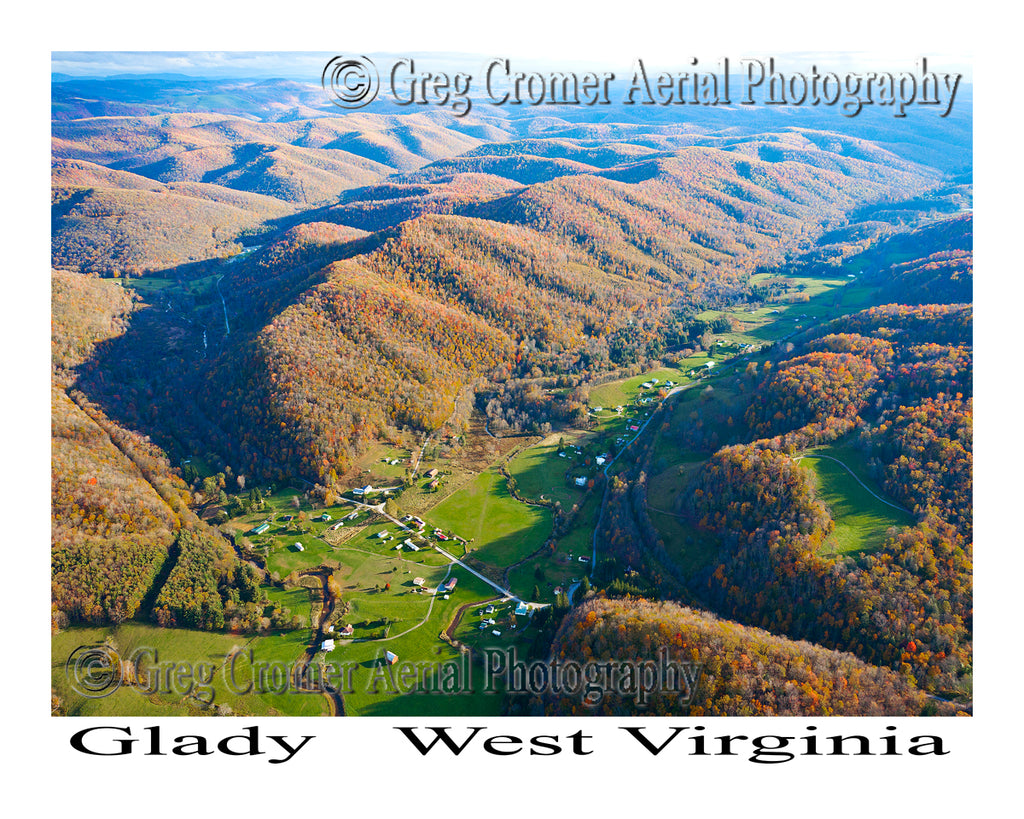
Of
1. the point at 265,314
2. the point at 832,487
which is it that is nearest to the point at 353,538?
the point at 832,487

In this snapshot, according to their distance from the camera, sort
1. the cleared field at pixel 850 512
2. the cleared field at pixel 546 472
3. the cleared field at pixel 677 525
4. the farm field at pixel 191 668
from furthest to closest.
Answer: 1. the cleared field at pixel 546 472
2. the cleared field at pixel 677 525
3. the cleared field at pixel 850 512
4. the farm field at pixel 191 668

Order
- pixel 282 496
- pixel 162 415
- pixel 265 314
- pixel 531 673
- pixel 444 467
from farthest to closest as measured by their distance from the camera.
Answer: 1. pixel 265 314
2. pixel 162 415
3. pixel 444 467
4. pixel 282 496
5. pixel 531 673

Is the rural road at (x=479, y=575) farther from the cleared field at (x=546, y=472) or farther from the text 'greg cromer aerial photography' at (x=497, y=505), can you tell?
the cleared field at (x=546, y=472)

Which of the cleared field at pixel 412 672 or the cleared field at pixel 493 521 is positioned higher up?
the cleared field at pixel 493 521

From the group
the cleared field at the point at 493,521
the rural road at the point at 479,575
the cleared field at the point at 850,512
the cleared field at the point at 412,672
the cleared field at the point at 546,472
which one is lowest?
the cleared field at the point at 412,672

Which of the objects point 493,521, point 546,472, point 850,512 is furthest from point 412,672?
point 850,512

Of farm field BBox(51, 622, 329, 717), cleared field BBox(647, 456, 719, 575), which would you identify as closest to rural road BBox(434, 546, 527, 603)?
farm field BBox(51, 622, 329, 717)

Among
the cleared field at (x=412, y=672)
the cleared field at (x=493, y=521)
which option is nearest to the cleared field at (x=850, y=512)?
the cleared field at (x=493, y=521)

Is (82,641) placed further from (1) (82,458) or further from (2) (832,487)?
(2) (832,487)
